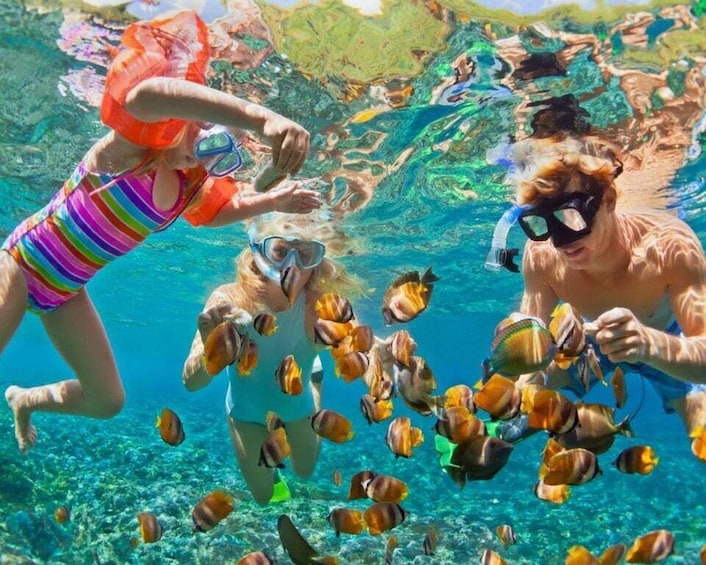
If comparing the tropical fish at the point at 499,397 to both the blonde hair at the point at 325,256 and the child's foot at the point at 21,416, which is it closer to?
the blonde hair at the point at 325,256

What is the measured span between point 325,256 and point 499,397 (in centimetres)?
460

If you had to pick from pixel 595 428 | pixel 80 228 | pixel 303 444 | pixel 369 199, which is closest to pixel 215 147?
pixel 80 228

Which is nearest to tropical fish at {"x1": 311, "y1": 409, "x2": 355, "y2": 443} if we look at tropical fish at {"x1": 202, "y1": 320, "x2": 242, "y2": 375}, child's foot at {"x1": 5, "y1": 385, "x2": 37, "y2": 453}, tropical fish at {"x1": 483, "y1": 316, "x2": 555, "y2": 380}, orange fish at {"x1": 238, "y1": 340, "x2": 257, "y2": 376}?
orange fish at {"x1": 238, "y1": 340, "x2": 257, "y2": 376}

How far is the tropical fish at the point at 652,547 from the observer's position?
3.87 meters

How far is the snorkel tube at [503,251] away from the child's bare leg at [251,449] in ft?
14.1

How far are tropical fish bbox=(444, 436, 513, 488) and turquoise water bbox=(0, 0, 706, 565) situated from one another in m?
5.62

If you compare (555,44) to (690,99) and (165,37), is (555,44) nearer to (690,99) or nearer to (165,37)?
(690,99)

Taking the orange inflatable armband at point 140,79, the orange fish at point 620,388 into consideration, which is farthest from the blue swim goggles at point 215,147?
the orange fish at point 620,388

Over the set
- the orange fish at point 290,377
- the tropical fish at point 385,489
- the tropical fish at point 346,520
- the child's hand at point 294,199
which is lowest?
the tropical fish at point 346,520

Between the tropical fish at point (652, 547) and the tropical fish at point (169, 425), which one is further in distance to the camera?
the tropical fish at point (169, 425)

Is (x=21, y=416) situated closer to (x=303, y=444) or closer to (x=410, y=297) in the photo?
(x=303, y=444)

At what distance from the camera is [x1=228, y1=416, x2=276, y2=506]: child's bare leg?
24.5 feet

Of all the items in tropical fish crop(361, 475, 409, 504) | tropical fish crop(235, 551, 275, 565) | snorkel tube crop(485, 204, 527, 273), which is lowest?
tropical fish crop(235, 551, 275, 565)

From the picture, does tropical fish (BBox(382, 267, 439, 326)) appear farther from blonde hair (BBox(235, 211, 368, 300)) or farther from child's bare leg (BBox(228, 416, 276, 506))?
child's bare leg (BBox(228, 416, 276, 506))
